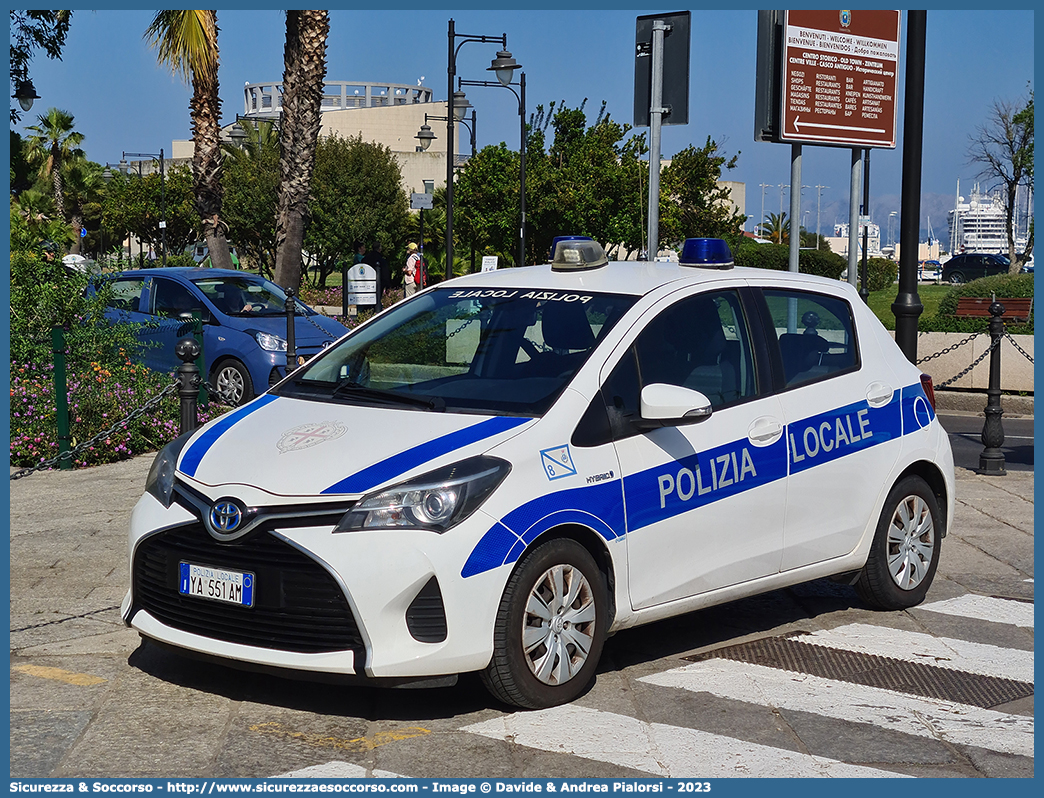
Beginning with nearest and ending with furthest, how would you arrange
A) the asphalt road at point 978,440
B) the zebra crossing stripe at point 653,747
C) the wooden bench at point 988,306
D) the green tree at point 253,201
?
1. the zebra crossing stripe at point 653,747
2. the asphalt road at point 978,440
3. the wooden bench at point 988,306
4. the green tree at point 253,201

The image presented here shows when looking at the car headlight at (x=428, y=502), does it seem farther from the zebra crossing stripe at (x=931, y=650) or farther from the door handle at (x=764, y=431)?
the zebra crossing stripe at (x=931, y=650)

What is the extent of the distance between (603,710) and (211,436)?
1984 mm

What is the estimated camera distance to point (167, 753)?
444 cm

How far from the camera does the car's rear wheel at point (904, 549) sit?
6434 mm

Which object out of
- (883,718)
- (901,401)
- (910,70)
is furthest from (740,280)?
(910,70)

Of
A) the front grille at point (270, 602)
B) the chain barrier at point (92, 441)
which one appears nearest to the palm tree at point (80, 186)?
the chain barrier at point (92, 441)

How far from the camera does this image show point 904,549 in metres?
6.56

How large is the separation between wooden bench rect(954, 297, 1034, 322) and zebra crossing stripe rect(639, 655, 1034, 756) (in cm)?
1556

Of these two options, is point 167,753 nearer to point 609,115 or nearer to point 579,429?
point 579,429

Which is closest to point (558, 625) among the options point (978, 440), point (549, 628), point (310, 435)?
point (549, 628)

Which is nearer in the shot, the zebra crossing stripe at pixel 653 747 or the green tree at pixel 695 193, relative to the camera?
the zebra crossing stripe at pixel 653 747

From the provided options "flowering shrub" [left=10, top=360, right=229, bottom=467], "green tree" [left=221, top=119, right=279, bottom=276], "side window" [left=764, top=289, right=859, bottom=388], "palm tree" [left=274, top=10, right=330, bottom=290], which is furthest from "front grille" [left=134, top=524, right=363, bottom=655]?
"green tree" [left=221, top=119, right=279, bottom=276]

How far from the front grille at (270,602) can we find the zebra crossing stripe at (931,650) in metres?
2.60

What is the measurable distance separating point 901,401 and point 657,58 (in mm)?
4703
